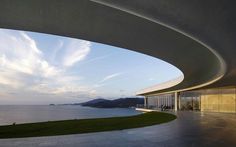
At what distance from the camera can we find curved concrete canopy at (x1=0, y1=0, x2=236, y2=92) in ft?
25.0

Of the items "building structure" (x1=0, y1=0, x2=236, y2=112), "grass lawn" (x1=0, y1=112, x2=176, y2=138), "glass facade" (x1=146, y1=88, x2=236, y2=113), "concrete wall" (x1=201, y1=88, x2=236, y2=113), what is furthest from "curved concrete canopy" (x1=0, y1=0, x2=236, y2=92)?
"glass facade" (x1=146, y1=88, x2=236, y2=113)

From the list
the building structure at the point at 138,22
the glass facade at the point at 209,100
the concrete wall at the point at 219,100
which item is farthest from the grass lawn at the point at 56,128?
the glass facade at the point at 209,100

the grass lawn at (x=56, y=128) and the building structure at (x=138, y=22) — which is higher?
the building structure at (x=138, y=22)

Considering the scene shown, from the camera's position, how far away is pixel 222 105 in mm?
45562

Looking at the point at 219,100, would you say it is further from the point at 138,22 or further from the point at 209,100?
the point at 138,22

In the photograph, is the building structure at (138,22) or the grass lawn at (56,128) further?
the grass lawn at (56,128)

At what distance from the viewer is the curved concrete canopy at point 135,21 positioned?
7.63 m

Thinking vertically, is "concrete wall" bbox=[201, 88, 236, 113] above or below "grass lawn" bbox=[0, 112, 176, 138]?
above

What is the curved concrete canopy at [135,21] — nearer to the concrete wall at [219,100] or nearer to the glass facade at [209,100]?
the concrete wall at [219,100]

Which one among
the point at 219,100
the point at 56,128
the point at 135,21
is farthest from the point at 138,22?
the point at 219,100

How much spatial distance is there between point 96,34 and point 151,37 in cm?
243

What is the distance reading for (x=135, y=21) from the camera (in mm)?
10820

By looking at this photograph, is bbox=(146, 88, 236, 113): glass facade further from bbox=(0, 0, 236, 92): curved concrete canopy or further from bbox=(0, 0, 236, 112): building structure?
bbox=(0, 0, 236, 92): curved concrete canopy

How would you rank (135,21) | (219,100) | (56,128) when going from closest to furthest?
(135,21) → (56,128) → (219,100)
